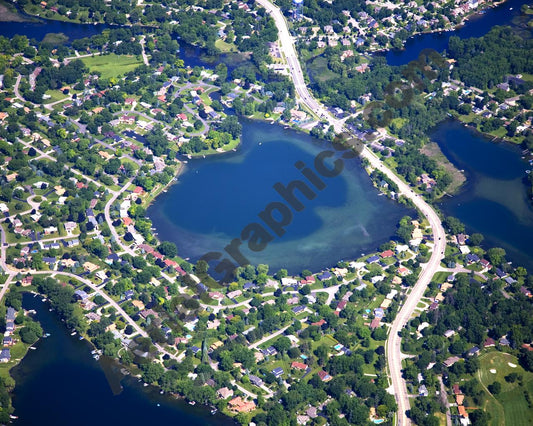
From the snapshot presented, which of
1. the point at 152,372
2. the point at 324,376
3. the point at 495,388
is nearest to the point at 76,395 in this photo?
the point at 152,372

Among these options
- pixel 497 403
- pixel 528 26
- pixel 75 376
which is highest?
pixel 528 26

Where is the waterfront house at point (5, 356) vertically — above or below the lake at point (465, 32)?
below

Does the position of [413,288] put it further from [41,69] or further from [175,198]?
[41,69]

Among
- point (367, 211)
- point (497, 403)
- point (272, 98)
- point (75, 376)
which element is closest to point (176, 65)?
point (272, 98)

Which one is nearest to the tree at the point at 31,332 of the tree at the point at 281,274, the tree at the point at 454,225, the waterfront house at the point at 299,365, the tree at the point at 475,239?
the tree at the point at 281,274

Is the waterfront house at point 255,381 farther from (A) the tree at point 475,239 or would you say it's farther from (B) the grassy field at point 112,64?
(B) the grassy field at point 112,64
